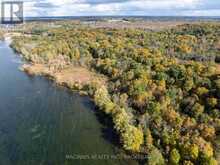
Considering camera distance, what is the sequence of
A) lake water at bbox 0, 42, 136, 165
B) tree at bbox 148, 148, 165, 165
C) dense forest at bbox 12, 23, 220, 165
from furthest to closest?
1. lake water at bbox 0, 42, 136, 165
2. dense forest at bbox 12, 23, 220, 165
3. tree at bbox 148, 148, 165, 165

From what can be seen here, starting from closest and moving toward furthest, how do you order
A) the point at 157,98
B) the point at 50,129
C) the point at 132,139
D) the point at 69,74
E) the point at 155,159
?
the point at 155,159, the point at 132,139, the point at 50,129, the point at 157,98, the point at 69,74

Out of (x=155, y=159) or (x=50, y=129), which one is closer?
(x=155, y=159)

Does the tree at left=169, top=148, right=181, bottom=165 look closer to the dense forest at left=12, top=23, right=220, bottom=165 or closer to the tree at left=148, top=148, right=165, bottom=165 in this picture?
the dense forest at left=12, top=23, right=220, bottom=165

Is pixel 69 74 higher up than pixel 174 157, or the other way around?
pixel 69 74

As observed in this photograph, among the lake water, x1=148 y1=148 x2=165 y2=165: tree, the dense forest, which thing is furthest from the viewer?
the lake water

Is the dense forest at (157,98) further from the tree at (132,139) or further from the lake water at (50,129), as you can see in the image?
the lake water at (50,129)

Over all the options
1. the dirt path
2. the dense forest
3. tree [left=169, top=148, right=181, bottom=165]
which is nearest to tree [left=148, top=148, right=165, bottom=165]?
the dense forest

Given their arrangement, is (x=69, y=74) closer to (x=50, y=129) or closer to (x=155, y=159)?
(x=50, y=129)

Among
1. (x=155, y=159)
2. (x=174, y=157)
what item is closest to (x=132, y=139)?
(x=155, y=159)

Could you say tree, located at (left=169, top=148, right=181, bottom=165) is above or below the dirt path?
below
